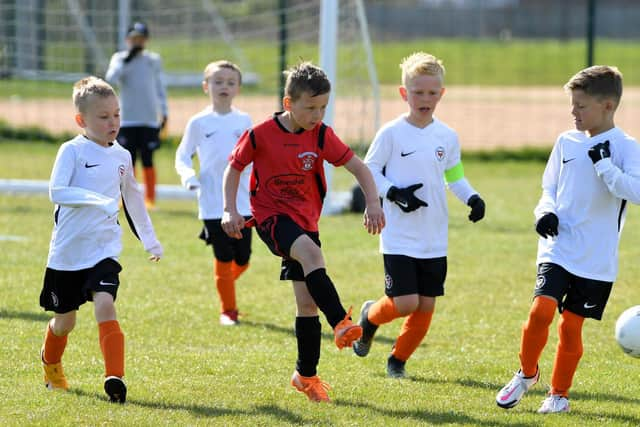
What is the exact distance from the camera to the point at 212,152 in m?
7.74

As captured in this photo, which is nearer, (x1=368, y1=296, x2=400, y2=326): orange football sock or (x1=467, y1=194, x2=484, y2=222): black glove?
(x1=467, y1=194, x2=484, y2=222): black glove

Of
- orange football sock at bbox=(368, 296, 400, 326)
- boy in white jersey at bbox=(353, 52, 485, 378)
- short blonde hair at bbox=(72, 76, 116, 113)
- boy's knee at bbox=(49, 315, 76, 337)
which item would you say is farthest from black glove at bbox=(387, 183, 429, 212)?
boy's knee at bbox=(49, 315, 76, 337)

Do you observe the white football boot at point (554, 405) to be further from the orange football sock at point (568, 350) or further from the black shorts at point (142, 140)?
the black shorts at point (142, 140)

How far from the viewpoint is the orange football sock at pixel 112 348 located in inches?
205

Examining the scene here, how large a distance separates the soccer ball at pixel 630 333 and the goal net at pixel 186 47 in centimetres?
659

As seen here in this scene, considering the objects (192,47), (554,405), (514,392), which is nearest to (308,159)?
(514,392)

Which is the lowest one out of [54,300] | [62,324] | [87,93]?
[62,324]

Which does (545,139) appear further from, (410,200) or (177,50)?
(410,200)

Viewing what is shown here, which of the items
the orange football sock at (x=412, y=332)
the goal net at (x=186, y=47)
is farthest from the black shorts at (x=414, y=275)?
the goal net at (x=186, y=47)

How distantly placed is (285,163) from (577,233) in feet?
4.85

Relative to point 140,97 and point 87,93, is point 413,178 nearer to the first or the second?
point 87,93

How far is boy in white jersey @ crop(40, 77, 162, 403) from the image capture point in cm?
521

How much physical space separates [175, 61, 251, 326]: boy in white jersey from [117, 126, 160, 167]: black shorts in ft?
15.2

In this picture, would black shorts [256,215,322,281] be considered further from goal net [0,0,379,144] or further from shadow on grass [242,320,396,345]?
goal net [0,0,379,144]
